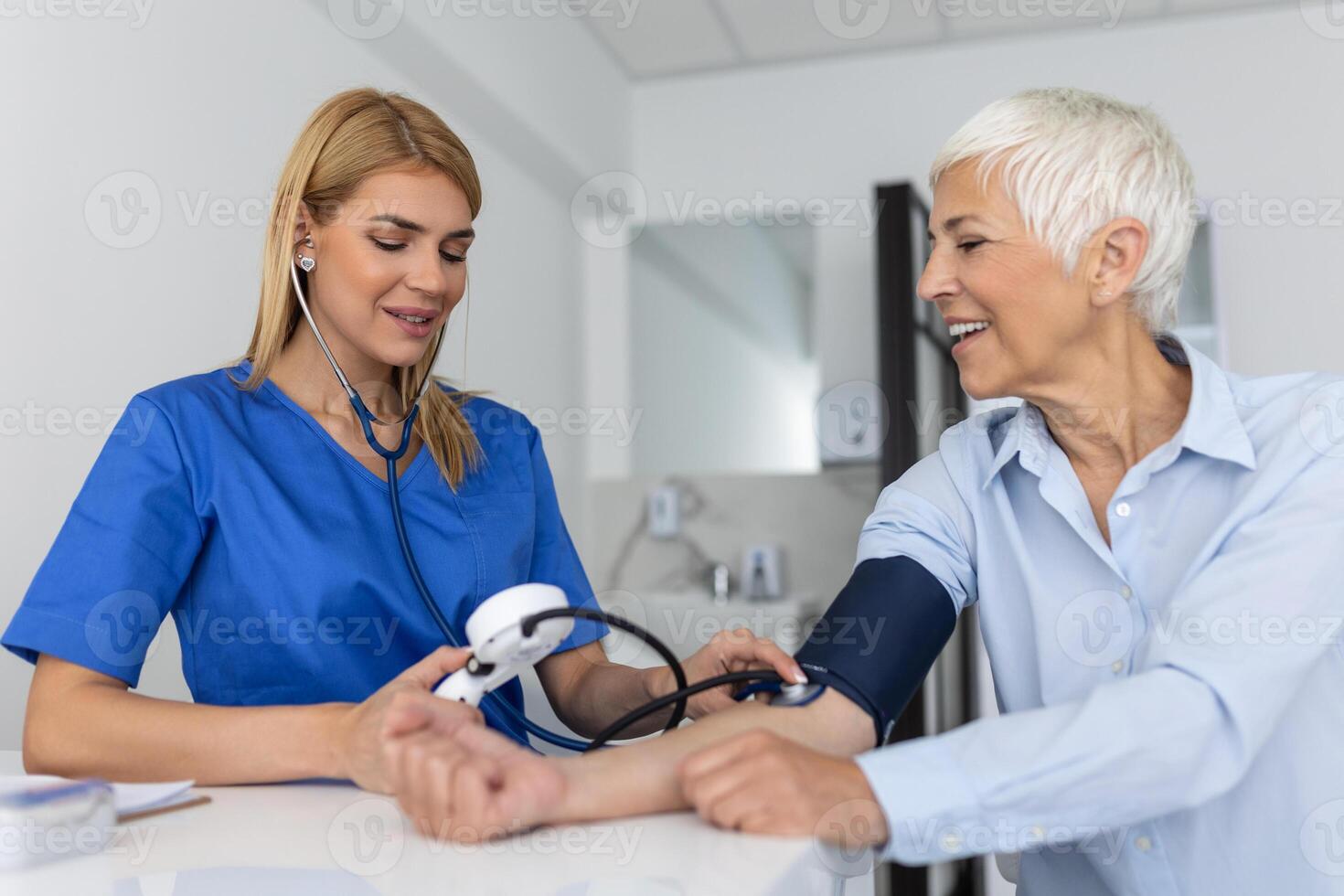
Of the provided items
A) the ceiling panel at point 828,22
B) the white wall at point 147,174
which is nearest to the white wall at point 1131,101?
the ceiling panel at point 828,22

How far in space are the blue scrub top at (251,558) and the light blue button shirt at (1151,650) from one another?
0.49 meters

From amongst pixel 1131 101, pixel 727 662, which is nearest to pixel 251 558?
pixel 727 662

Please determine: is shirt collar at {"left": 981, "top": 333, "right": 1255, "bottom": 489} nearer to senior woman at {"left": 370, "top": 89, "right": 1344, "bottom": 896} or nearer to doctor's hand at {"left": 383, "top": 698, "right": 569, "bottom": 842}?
senior woman at {"left": 370, "top": 89, "right": 1344, "bottom": 896}

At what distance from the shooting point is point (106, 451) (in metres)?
1.05

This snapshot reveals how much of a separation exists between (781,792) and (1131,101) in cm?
323

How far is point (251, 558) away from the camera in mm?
1112

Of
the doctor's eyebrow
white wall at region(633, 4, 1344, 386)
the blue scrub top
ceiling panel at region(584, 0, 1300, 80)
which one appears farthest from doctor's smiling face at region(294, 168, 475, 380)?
white wall at region(633, 4, 1344, 386)

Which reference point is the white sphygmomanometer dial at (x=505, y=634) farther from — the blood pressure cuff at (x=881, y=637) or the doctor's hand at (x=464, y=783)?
the blood pressure cuff at (x=881, y=637)

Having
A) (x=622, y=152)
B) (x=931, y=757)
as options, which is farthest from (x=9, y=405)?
(x=622, y=152)

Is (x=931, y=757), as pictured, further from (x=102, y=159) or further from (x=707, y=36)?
(x=707, y=36)

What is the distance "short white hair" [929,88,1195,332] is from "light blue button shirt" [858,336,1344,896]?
0.15m

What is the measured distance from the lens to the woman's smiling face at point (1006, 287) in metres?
1.09

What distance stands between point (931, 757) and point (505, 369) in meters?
2.43

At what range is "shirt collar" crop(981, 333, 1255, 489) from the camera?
1.00 meters
